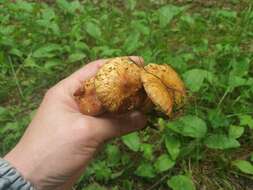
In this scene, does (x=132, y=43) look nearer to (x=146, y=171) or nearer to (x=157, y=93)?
(x=146, y=171)

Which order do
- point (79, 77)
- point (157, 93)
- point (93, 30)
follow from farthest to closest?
point (93, 30), point (79, 77), point (157, 93)

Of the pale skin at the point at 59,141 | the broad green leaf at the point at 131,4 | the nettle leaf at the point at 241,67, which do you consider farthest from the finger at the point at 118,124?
the broad green leaf at the point at 131,4

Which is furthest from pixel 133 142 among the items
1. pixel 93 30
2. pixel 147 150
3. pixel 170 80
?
pixel 93 30

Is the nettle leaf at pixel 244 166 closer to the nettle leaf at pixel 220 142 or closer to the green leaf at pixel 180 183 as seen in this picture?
the nettle leaf at pixel 220 142

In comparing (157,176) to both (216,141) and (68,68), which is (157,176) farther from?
(68,68)

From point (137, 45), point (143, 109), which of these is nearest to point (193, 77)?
point (137, 45)
